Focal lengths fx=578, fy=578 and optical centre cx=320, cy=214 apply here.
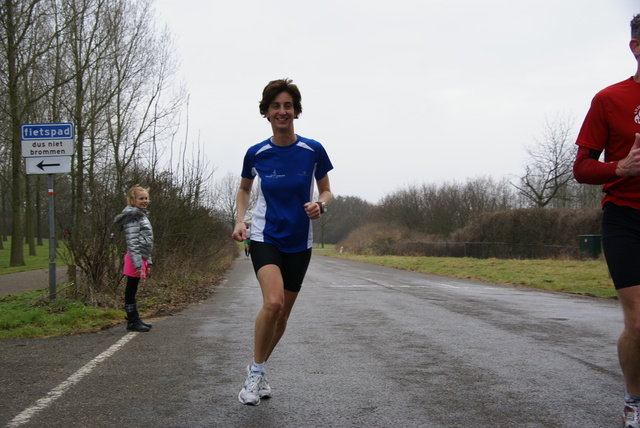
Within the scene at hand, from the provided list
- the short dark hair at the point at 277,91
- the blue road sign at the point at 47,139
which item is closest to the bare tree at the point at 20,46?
the blue road sign at the point at 47,139

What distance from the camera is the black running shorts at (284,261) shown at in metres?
3.82

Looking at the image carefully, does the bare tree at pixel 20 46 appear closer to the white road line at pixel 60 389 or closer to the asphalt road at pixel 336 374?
the asphalt road at pixel 336 374

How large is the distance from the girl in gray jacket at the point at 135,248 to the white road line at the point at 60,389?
104 centimetres

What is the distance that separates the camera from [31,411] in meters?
3.72

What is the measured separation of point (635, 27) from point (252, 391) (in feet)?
10.0

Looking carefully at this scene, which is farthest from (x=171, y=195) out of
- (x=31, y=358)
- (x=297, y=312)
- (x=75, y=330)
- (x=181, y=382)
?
(x=181, y=382)

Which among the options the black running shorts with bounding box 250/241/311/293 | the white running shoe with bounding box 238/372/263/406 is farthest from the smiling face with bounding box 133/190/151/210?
the white running shoe with bounding box 238/372/263/406

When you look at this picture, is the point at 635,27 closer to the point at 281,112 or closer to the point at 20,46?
the point at 281,112

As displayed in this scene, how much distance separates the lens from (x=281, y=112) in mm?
3949

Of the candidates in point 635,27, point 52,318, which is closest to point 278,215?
point 635,27

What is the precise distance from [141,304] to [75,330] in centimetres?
256

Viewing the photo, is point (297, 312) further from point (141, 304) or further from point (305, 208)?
point (305, 208)

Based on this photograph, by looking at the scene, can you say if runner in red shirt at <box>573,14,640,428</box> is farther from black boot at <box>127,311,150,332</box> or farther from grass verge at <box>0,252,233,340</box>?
grass verge at <box>0,252,233,340</box>

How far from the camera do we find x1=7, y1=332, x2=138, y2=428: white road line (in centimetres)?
356
